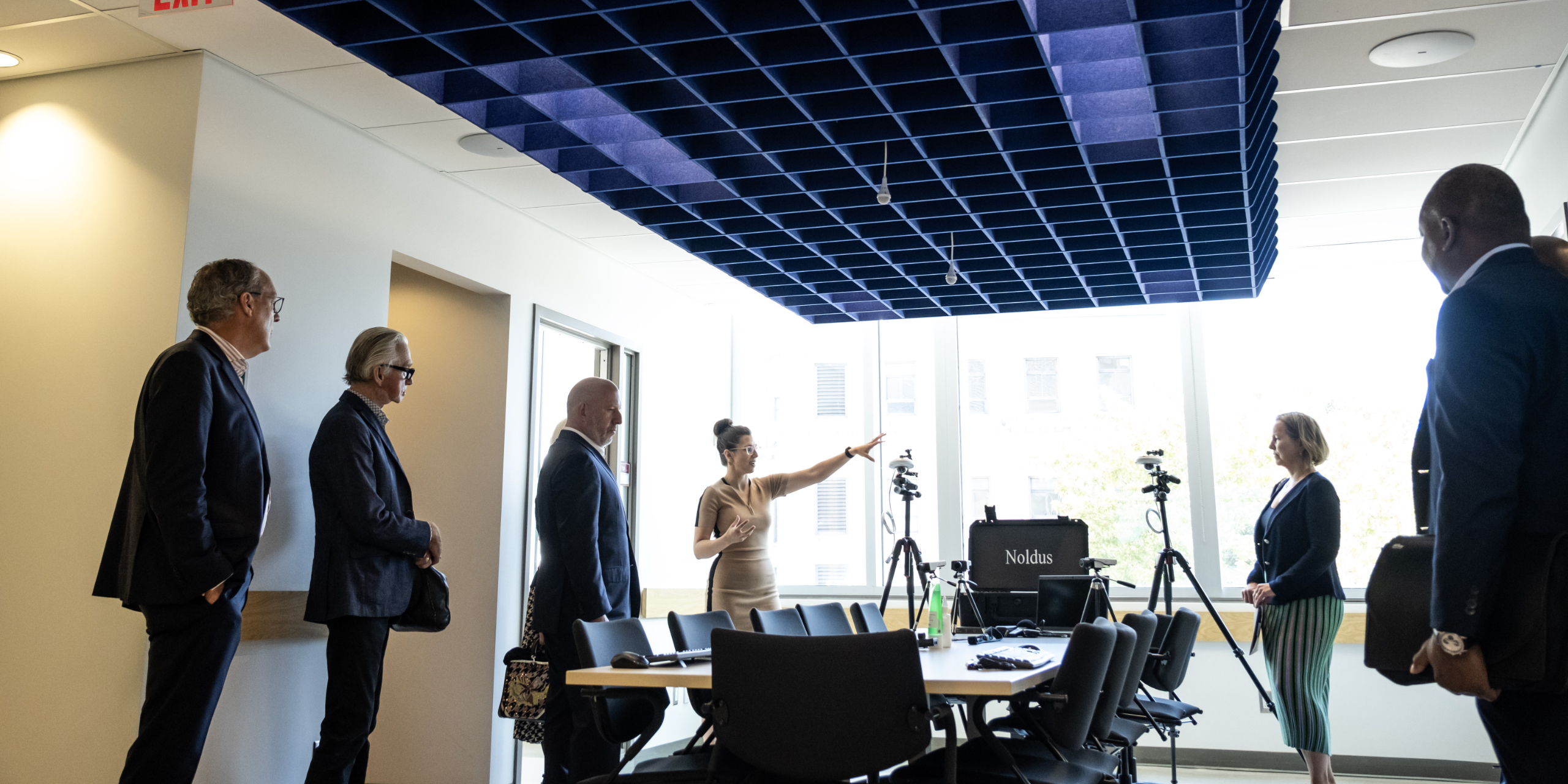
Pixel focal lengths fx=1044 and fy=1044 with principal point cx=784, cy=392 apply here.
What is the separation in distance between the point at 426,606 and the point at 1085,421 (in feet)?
15.2

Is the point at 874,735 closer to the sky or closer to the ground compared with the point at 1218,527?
closer to the ground

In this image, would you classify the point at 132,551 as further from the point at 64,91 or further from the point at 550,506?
the point at 64,91

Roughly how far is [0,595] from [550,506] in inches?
73.9

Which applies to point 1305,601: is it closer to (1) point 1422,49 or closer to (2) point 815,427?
(1) point 1422,49

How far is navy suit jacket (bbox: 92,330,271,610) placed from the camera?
2877 mm

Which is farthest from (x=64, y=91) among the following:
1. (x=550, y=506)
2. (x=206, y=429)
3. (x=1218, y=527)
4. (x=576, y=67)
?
(x=1218, y=527)

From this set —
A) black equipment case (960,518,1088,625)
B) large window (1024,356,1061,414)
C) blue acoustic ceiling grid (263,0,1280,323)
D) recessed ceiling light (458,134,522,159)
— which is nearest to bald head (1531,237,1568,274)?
blue acoustic ceiling grid (263,0,1280,323)

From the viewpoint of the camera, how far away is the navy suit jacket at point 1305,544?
4.13m

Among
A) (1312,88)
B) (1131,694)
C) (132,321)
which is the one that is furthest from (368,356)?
(1312,88)

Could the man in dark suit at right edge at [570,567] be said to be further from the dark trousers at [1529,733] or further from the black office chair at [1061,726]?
the dark trousers at [1529,733]

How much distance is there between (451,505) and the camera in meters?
5.38

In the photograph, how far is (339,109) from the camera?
14.0 ft

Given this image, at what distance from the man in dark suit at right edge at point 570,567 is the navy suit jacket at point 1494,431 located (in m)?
2.80

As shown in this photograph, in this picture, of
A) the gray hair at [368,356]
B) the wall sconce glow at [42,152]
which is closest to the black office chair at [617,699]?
the gray hair at [368,356]
